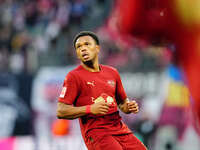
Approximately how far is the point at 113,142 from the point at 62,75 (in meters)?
7.55

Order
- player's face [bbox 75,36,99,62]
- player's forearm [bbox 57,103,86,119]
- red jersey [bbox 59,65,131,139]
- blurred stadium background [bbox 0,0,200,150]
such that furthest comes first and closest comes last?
blurred stadium background [bbox 0,0,200,150] → player's face [bbox 75,36,99,62] → red jersey [bbox 59,65,131,139] → player's forearm [bbox 57,103,86,119]

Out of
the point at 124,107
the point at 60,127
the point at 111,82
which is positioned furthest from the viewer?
the point at 60,127

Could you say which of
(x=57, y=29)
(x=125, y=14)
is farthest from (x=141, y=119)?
(x=125, y=14)

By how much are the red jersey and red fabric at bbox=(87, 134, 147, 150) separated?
46 mm

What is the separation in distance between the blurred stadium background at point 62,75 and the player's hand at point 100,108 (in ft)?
13.8

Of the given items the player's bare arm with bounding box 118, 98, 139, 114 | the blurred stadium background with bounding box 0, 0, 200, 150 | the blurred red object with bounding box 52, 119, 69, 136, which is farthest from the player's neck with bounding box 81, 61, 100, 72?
the blurred red object with bounding box 52, 119, 69, 136

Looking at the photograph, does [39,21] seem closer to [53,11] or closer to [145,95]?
[53,11]

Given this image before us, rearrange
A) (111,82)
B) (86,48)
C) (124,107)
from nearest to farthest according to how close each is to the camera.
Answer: (86,48)
(111,82)
(124,107)

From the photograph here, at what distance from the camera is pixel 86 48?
4336mm

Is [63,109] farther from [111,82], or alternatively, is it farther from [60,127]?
[60,127]

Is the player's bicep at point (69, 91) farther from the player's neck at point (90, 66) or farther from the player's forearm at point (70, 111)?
the player's neck at point (90, 66)

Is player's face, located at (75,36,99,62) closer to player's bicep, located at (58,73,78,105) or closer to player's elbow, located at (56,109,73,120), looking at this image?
player's bicep, located at (58,73,78,105)

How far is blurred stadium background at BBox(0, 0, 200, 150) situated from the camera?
32.1 ft

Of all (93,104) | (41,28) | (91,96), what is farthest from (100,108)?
(41,28)
